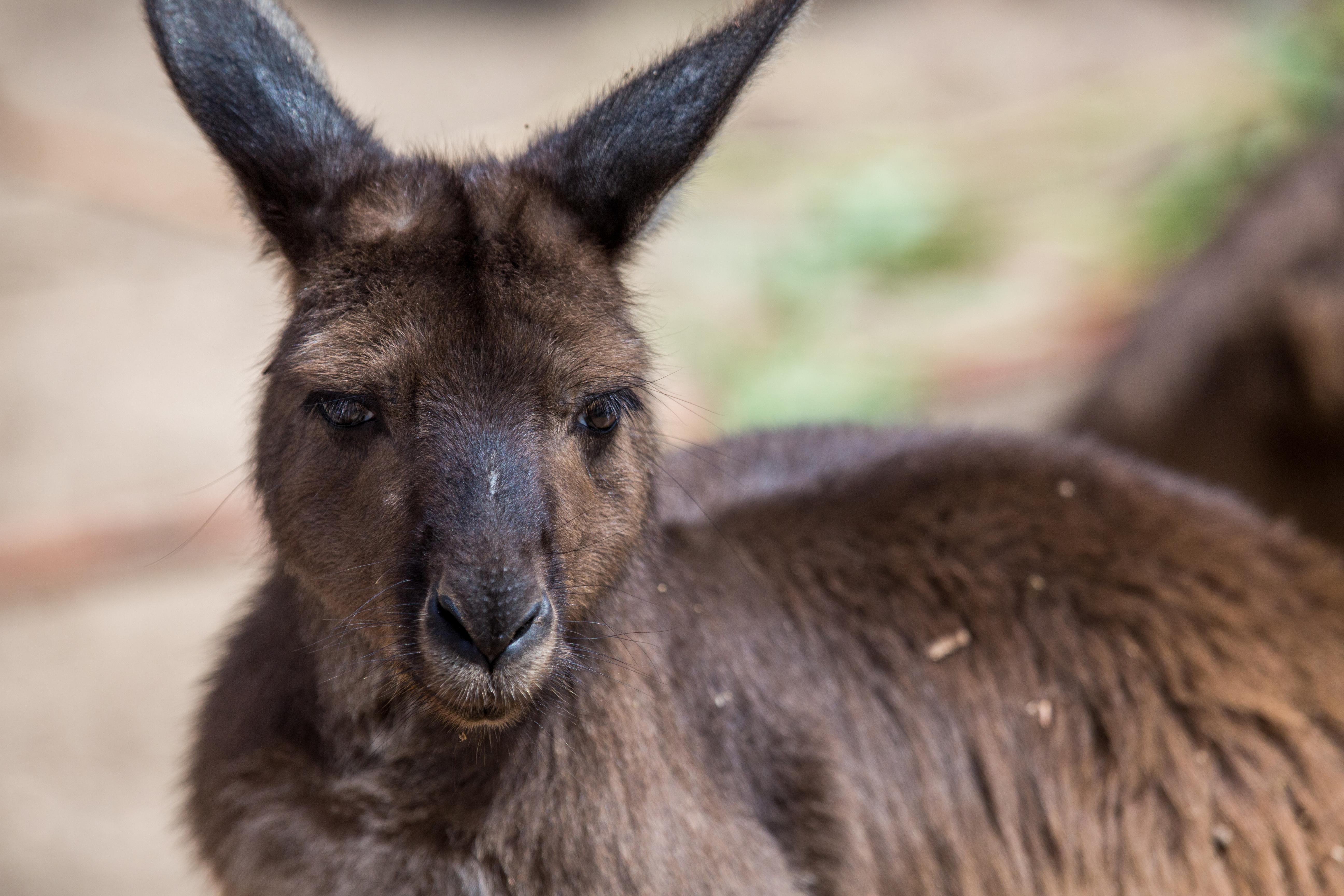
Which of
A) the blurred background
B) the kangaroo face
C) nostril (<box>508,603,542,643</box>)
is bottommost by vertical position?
the blurred background

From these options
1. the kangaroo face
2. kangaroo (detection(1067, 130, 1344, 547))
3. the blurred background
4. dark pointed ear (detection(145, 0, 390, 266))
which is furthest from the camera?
the blurred background

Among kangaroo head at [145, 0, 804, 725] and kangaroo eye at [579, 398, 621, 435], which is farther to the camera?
kangaroo eye at [579, 398, 621, 435]

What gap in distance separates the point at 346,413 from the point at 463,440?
333 millimetres

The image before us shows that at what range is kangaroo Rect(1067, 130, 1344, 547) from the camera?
721cm

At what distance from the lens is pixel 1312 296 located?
7.26m

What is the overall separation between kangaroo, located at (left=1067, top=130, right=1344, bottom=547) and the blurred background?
88 cm

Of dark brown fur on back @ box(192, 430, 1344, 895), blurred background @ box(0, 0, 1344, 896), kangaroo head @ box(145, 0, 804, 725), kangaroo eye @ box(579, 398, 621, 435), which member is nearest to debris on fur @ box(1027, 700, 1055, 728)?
A: dark brown fur on back @ box(192, 430, 1344, 895)

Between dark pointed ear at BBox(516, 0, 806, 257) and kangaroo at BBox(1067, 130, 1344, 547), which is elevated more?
dark pointed ear at BBox(516, 0, 806, 257)

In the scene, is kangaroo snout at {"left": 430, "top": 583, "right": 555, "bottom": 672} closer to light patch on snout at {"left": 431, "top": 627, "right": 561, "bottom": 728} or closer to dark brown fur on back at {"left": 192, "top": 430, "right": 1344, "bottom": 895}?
light patch on snout at {"left": 431, "top": 627, "right": 561, "bottom": 728}

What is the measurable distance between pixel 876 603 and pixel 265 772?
192 centimetres

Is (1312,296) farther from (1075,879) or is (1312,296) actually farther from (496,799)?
(496,799)

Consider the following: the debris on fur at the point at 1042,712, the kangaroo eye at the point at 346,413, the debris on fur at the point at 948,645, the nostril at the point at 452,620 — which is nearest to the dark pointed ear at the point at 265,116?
the kangaroo eye at the point at 346,413

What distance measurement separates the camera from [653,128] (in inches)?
138

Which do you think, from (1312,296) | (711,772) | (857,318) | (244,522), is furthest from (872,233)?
(711,772)
